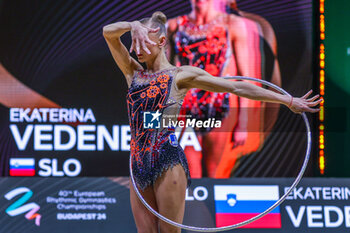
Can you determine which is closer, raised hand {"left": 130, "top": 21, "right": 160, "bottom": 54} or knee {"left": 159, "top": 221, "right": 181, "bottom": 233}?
raised hand {"left": 130, "top": 21, "right": 160, "bottom": 54}

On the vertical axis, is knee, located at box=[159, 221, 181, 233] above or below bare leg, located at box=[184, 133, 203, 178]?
below

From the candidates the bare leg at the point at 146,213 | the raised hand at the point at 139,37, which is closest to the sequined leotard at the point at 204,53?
the bare leg at the point at 146,213

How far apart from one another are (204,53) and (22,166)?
232 centimetres

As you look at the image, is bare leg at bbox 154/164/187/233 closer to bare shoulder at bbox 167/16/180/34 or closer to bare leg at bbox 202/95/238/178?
bare leg at bbox 202/95/238/178

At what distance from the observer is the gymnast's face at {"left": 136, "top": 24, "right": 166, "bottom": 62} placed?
11.3ft

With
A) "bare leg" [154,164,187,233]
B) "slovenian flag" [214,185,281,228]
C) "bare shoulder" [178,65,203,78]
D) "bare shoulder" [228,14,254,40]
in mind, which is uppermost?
"bare shoulder" [228,14,254,40]

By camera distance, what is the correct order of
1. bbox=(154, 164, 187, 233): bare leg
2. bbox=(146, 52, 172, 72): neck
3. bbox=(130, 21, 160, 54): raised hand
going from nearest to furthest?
bbox=(130, 21, 160, 54): raised hand < bbox=(154, 164, 187, 233): bare leg < bbox=(146, 52, 172, 72): neck

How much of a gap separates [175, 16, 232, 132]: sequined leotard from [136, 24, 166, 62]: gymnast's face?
218 centimetres

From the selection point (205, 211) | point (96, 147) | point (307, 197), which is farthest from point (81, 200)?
point (307, 197)

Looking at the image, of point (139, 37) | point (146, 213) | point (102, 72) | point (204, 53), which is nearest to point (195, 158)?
point (204, 53)

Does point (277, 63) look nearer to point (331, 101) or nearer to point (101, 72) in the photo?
point (331, 101)

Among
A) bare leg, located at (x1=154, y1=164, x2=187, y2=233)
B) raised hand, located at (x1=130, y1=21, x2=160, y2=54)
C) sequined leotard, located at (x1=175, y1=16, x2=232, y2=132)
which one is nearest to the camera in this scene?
raised hand, located at (x1=130, y1=21, x2=160, y2=54)

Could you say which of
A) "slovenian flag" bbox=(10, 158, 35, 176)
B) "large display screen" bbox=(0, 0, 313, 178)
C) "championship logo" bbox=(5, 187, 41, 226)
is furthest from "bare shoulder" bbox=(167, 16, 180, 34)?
"championship logo" bbox=(5, 187, 41, 226)

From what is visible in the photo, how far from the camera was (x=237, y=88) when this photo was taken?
3471 mm
